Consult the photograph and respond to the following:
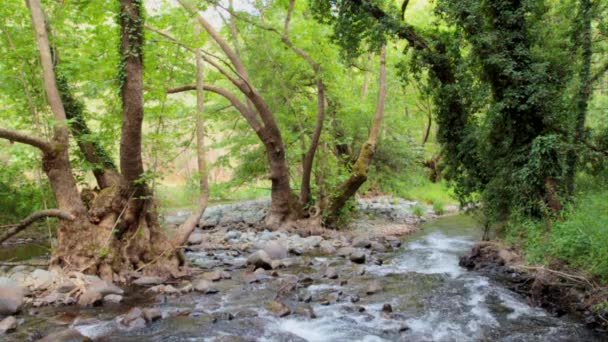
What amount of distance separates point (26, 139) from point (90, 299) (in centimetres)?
305

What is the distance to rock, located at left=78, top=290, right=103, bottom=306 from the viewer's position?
7.67 meters

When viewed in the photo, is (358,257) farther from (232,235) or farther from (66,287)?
(66,287)

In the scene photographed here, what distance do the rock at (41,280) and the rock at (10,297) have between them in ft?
1.97

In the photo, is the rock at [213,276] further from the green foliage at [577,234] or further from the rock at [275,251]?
the green foliage at [577,234]

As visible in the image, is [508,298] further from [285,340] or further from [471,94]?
[471,94]

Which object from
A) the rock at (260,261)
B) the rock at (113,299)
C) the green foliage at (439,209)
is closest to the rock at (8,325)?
the rock at (113,299)

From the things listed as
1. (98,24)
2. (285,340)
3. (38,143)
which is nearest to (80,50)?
(98,24)

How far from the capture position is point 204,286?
877cm

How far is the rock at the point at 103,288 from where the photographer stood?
8.04 meters

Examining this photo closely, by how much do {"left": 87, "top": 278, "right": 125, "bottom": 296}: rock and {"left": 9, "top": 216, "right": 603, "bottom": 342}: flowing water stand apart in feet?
3.18

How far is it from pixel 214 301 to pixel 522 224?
636 centimetres

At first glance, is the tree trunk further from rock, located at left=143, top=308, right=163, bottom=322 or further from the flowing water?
rock, located at left=143, top=308, right=163, bottom=322

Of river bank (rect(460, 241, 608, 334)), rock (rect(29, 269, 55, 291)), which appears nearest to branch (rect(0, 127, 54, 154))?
rock (rect(29, 269, 55, 291))

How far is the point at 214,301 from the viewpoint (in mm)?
8023
